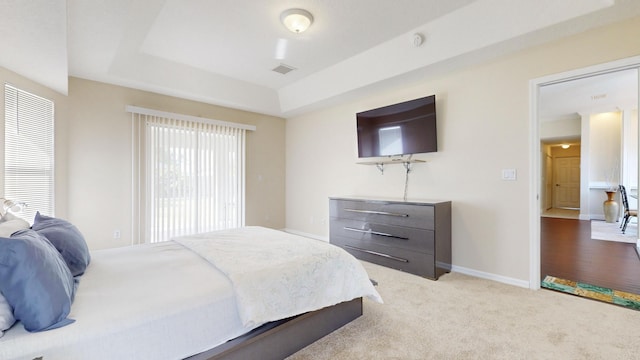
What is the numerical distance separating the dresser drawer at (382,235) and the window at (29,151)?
3423 millimetres

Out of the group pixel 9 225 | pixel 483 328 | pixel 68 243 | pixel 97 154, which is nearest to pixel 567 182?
pixel 483 328

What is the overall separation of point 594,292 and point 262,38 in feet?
14.3

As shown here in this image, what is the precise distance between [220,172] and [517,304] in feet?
14.4

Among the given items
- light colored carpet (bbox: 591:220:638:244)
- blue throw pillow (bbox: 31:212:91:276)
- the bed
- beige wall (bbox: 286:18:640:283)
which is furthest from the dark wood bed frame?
light colored carpet (bbox: 591:220:638:244)

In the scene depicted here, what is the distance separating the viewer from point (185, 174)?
4.42 metres

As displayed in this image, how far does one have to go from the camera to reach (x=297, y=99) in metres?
4.88

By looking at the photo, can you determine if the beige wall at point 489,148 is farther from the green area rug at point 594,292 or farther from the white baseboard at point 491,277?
the green area rug at point 594,292

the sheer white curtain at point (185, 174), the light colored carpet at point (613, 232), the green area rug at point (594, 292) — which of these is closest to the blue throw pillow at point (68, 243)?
the sheer white curtain at point (185, 174)

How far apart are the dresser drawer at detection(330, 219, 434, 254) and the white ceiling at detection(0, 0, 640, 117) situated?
76.2 inches

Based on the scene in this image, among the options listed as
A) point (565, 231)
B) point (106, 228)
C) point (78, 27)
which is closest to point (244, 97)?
point (78, 27)

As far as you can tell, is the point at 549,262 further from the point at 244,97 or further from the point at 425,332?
the point at 244,97

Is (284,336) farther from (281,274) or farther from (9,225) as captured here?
(9,225)

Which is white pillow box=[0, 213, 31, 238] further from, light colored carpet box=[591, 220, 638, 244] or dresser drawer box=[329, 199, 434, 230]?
light colored carpet box=[591, 220, 638, 244]

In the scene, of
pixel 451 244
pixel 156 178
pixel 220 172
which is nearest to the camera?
pixel 451 244
